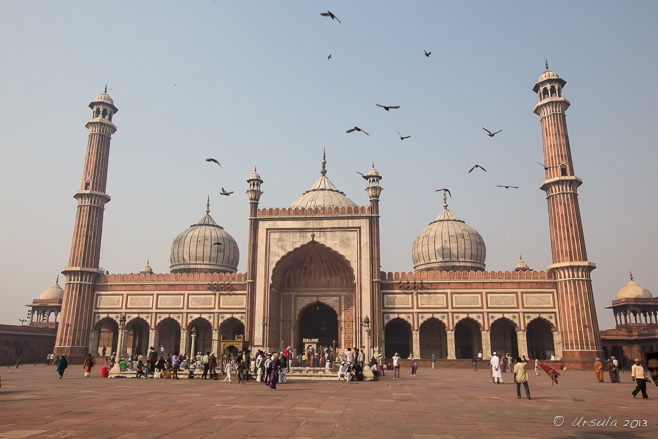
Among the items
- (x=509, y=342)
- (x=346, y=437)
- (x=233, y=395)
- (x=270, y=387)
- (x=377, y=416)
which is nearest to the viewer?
(x=346, y=437)

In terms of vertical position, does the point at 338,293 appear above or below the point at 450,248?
below

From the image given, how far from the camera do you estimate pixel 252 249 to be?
107 ft

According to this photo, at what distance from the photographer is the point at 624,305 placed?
41969mm

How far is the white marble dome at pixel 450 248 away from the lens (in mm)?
39812

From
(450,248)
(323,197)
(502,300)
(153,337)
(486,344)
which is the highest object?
(323,197)

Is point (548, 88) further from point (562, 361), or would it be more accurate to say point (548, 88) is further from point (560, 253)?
point (562, 361)

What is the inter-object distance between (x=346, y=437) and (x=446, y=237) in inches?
1354

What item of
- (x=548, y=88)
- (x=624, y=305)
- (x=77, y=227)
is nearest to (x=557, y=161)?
(x=548, y=88)

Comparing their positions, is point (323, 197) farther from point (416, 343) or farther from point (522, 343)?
point (522, 343)

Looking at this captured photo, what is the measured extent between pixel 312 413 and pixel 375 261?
72.0 feet

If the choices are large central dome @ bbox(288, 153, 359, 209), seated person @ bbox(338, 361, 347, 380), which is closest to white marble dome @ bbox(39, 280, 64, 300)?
large central dome @ bbox(288, 153, 359, 209)

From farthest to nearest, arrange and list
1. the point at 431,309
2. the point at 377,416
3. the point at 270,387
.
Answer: the point at 431,309 → the point at 270,387 → the point at 377,416

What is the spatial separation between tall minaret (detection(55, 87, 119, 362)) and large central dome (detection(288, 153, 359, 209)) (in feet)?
46.1

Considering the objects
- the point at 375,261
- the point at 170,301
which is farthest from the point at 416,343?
the point at 170,301
